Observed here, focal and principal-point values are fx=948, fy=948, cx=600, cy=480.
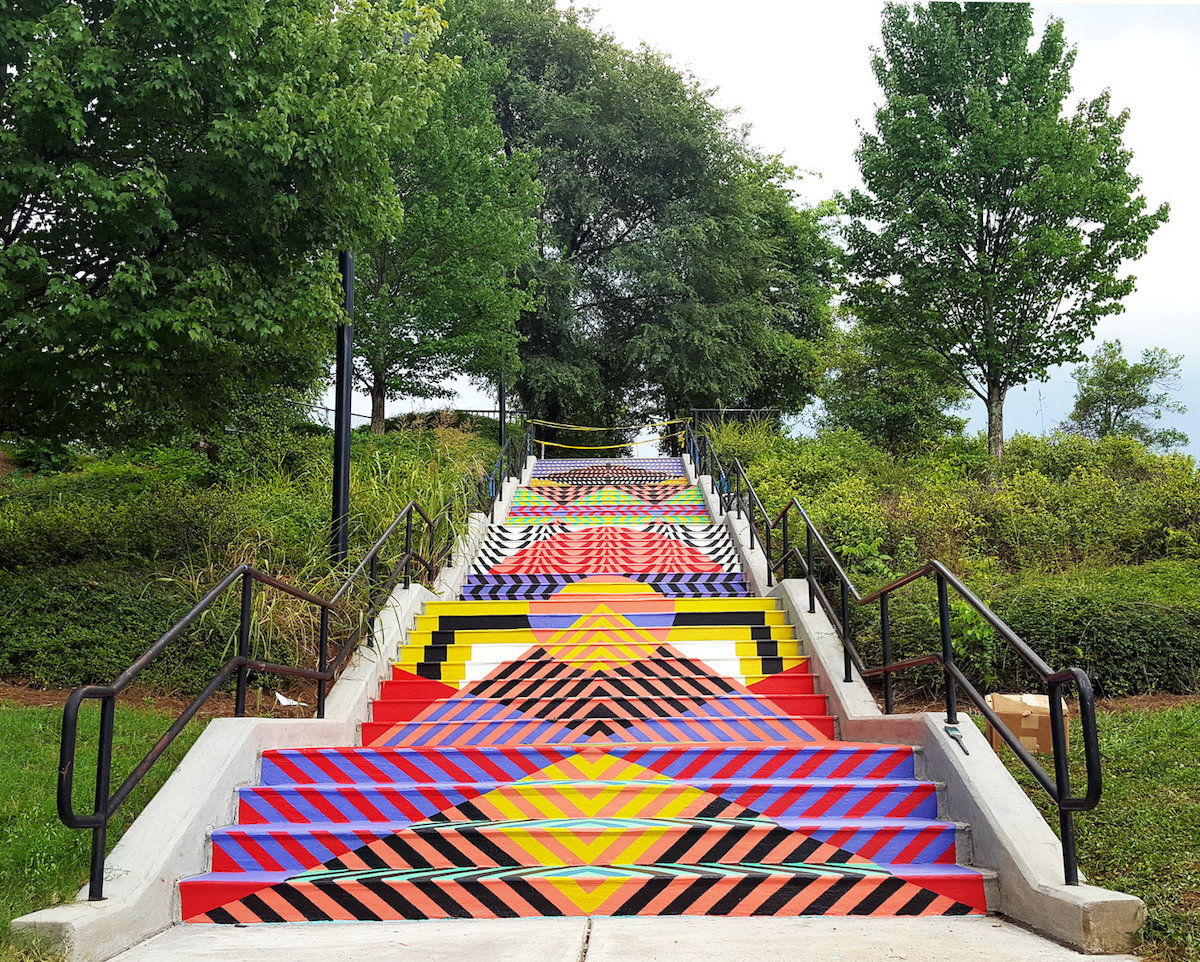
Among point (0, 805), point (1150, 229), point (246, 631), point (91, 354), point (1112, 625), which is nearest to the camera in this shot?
point (0, 805)

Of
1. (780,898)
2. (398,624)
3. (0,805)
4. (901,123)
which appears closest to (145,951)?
(0,805)

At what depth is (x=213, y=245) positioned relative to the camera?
783 centimetres

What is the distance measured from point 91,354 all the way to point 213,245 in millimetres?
1309

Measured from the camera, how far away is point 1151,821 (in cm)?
449

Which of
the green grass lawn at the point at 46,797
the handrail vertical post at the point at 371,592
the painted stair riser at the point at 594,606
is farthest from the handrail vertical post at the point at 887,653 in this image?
the green grass lawn at the point at 46,797

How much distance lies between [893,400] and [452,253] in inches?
507

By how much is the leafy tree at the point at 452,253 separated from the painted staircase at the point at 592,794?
9.11 metres

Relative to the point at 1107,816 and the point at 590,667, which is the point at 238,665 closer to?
the point at 590,667

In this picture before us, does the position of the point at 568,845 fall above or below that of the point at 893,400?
below

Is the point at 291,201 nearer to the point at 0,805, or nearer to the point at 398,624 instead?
the point at 398,624

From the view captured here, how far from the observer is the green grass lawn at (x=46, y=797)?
3824 millimetres

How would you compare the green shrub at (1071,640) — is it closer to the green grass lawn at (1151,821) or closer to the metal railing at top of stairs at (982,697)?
the metal railing at top of stairs at (982,697)

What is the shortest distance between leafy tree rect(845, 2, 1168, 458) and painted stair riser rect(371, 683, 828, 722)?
13578 mm

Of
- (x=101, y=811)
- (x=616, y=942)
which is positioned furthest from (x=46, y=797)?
(x=616, y=942)
